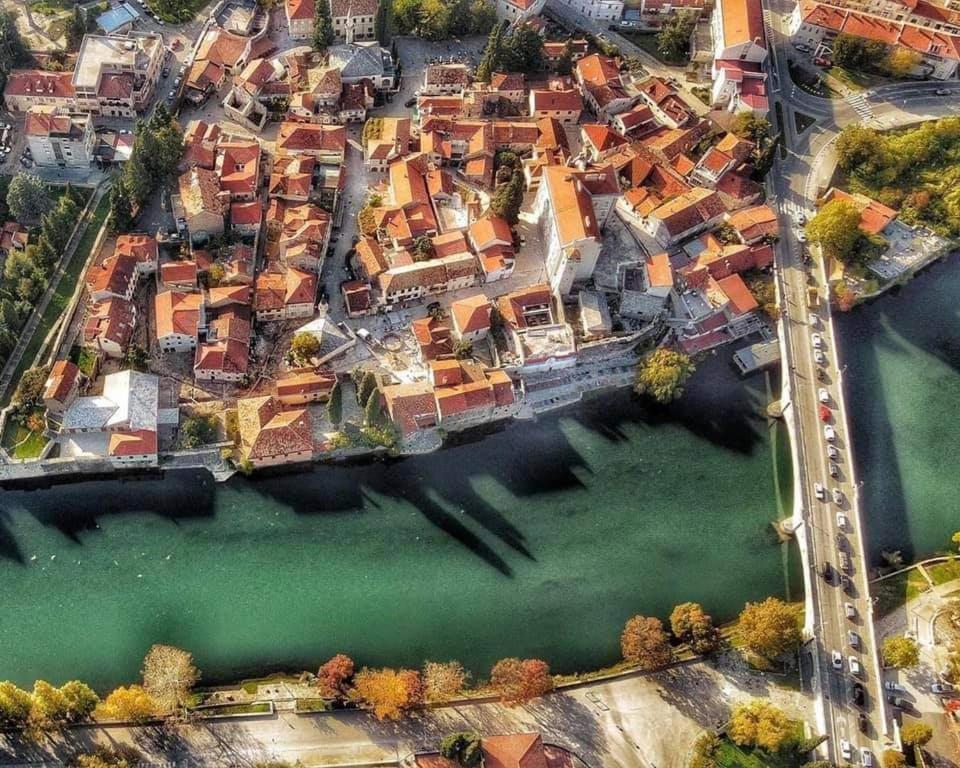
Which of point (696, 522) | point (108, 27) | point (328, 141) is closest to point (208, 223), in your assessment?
point (328, 141)

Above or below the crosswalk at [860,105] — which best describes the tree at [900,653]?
below

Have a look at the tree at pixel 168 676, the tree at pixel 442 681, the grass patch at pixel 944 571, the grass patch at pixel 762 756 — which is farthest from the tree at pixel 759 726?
the tree at pixel 168 676

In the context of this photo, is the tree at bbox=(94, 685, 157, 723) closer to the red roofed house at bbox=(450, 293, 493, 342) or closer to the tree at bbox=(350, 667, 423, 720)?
the tree at bbox=(350, 667, 423, 720)

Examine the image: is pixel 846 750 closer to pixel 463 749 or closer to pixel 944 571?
pixel 944 571

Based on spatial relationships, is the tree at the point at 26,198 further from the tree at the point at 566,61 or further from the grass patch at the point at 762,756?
the grass patch at the point at 762,756

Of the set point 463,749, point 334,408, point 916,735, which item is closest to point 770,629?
point 916,735

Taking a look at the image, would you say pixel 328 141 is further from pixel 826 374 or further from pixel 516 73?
pixel 826 374
